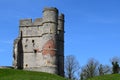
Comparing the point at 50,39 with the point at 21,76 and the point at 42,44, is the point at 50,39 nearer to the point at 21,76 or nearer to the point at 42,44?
the point at 42,44

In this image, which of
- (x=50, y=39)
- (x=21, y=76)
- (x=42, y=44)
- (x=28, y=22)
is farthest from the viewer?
(x=28, y=22)

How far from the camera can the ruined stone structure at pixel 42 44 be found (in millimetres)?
77625

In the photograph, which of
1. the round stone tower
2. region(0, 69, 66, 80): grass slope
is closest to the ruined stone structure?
the round stone tower

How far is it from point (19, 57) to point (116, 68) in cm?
2466

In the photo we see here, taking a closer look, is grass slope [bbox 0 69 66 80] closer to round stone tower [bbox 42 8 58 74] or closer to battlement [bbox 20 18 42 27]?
round stone tower [bbox 42 8 58 74]

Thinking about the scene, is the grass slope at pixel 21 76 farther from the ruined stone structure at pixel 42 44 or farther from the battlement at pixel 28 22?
the battlement at pixel 28 22

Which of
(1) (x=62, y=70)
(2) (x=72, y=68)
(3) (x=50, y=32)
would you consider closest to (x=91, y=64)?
(2) (x=72, y=68)

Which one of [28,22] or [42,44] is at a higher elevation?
[28,22]

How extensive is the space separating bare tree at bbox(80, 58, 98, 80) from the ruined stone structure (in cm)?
749

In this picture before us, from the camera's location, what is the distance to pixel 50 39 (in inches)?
3083

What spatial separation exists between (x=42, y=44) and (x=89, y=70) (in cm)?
1427

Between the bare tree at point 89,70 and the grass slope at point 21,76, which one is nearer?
the grass slope at point 21,76

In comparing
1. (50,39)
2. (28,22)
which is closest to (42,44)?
(50,39)

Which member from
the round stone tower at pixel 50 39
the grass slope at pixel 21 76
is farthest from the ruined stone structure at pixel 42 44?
the grass slope at pixel 21 76
